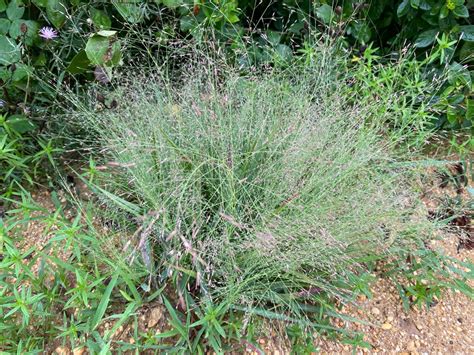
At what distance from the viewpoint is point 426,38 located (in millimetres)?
2115

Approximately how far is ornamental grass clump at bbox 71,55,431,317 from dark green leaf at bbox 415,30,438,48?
2.20 feet

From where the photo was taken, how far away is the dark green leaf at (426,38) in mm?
2098

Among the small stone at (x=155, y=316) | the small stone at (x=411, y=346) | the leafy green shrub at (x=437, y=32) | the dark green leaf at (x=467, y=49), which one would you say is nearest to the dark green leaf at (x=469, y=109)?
the leafy green shrub at (x=437, y=32)

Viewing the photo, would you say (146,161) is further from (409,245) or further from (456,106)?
(456,106)

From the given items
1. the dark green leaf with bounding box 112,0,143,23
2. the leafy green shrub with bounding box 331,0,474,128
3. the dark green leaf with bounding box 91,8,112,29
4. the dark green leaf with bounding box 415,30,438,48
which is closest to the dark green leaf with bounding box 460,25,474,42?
the leafy green shrub with bounding box 331,0,474,128

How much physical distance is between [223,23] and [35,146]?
41.2 inches

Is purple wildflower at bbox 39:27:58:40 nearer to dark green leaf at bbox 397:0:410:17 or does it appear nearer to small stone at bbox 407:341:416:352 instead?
dark green leaf at bbox 397:0:410:17

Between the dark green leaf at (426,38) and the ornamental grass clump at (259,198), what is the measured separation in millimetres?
671

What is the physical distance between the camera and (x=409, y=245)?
5.55 feet

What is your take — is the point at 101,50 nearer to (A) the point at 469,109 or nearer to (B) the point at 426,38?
(B) the point at 426,38

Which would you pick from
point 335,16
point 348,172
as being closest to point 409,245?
point 348,172

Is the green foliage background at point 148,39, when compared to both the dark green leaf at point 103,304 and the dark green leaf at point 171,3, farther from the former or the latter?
the dark green leaf at point 103,304

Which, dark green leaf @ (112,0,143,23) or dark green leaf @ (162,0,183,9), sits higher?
dark green leaf @ (162,0,183,9)

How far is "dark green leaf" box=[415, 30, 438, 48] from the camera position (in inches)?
82.6
